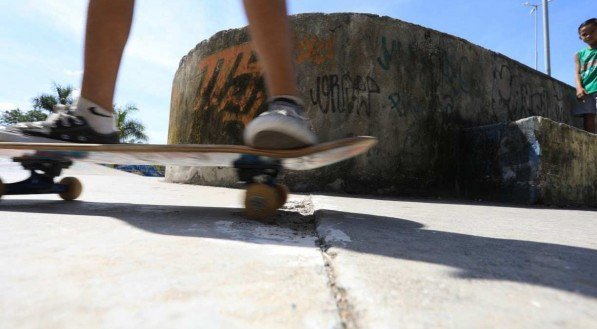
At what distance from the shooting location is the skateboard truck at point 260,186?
1251mm

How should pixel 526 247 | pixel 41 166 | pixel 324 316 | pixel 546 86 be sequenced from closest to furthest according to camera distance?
pixel 324 316 < pixel 526 247 < pixel 41 166 < pixel 546 86

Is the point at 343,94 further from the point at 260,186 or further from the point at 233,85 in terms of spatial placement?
the point at 260,186

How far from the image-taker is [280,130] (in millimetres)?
1263

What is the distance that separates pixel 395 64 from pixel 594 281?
324cm

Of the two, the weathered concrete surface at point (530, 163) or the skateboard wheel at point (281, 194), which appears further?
the weathered concrete surface at point (530, 163)

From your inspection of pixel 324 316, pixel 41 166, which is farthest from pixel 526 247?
pixel 41 166

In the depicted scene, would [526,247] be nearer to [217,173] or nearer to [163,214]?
[163,214]

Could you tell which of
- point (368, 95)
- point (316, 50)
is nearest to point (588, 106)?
point (368, 95)

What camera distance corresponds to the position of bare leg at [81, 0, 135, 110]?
59.9 inches

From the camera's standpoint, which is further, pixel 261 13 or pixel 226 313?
pixel 261 13

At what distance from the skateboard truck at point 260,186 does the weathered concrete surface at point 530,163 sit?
270 cm

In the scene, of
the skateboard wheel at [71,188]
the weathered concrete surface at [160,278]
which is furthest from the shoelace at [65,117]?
the weathered concrete surface at [160,278]

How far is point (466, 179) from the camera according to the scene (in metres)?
3.86

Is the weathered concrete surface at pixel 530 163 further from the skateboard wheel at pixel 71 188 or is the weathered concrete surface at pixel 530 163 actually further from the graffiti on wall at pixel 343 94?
the skateboard wheel at pixel 71 188
